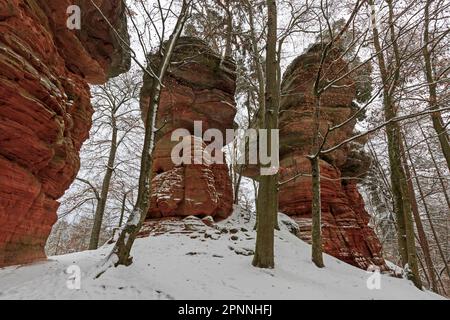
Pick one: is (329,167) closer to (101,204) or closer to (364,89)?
(364,89)

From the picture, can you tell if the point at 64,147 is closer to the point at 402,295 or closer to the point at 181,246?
the point at 181,246

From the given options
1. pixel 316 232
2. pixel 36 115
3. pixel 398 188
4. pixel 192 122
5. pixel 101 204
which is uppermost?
pixel 192 122

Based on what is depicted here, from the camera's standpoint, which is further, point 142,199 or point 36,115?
point 142,199

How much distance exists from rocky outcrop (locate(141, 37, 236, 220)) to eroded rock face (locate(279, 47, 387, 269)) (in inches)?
143

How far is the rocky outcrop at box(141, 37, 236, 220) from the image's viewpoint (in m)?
12.0

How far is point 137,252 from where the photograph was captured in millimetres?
8242

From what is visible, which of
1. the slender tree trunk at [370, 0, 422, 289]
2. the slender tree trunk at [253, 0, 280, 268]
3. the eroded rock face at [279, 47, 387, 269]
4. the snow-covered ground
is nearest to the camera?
the snow-covered ground

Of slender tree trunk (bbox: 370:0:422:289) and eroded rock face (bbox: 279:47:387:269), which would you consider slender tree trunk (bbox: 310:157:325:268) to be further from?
eroded rock face (bbox: 279:47:387:269)

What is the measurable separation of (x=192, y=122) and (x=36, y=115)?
28.8 feet

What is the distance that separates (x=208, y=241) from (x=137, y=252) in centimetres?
269

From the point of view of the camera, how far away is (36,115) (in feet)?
19.9

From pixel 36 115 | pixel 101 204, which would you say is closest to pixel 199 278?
pixel 36 115

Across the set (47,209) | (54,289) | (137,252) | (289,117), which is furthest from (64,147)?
(289,117)

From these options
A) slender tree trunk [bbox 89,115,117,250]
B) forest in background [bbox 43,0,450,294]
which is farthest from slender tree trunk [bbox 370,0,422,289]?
slender tree trunk [bbox 89,115,117,250]
